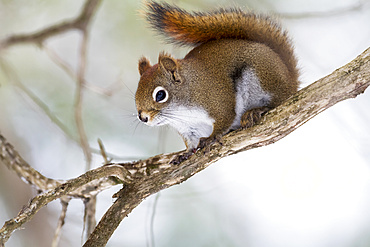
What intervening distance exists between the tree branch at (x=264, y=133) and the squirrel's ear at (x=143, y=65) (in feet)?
1.85

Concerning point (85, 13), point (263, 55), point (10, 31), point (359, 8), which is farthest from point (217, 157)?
point (10, 31)

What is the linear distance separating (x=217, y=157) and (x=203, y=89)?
14.5 inches

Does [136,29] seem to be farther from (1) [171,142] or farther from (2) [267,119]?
(2) [267,119]

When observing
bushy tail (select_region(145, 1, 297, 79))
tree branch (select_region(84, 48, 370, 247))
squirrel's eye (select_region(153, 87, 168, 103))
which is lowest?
tree branch (select_region(84, 48, 370, 247))

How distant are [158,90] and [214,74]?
0.88 feet

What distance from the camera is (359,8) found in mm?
Answer: 2289

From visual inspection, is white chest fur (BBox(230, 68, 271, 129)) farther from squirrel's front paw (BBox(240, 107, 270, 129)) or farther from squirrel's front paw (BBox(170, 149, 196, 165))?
squirrel's front paw (BBox(170, 149, 196, 165))

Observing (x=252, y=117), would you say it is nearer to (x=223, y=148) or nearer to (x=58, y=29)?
(x=223, y=148)

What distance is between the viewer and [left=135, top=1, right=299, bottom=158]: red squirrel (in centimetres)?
198

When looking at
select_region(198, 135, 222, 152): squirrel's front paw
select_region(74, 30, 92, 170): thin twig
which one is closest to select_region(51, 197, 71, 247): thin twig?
select_region(74, 30, 92, 170): thin twig

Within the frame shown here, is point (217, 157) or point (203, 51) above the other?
point (203, 51)

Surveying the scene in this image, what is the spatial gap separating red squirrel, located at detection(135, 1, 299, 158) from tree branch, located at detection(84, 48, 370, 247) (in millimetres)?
118

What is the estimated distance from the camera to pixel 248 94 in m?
2.00

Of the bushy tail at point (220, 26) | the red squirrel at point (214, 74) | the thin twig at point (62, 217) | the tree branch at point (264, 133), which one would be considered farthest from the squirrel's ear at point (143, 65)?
the thin twig at point (62, 217)
